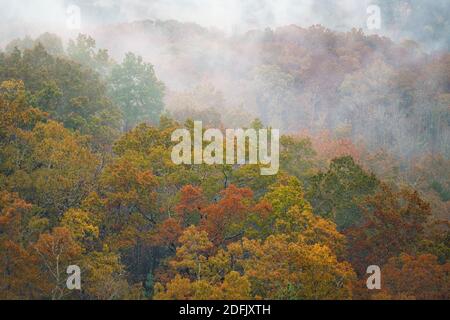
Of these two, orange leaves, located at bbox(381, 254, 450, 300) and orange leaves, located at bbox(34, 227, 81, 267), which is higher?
orange leaves, located at bbox(34, 227, 81, 267)

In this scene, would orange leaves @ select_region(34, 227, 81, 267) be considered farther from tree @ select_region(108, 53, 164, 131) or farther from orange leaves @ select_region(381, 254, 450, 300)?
tree @ select_region(108, 53, 164, 131)

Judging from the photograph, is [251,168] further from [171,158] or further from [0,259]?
[0,259]

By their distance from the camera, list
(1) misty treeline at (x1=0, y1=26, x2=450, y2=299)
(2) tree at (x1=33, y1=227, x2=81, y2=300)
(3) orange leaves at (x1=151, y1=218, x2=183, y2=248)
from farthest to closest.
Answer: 1. (3) orange leaves at (x1=151, y1=218, x2=183, y2=248)
2. (1) misty treeline at (x1=0, y1=26, x2=450, y2=299)
3. (2) tree at (x1=33, y1=227, x2=81, y2=300)

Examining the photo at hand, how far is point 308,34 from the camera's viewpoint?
95500 millimetres

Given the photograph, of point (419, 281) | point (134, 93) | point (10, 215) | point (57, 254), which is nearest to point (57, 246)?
point (57, 254)

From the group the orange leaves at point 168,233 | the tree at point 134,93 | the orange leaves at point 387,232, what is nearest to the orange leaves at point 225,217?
the orange leaves at point 168,233

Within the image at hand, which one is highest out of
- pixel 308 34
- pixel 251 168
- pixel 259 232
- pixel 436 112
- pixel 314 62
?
pixel 308 34

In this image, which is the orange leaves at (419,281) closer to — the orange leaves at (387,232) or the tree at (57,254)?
the orange leaves at (387,232)

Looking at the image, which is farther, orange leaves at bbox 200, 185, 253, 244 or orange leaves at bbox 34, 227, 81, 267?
orange leaves at bbox 200, 185, 253, 244

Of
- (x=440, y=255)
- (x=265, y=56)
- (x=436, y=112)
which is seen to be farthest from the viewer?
(x=265, y=56)

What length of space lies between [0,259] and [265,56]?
66.9 metres

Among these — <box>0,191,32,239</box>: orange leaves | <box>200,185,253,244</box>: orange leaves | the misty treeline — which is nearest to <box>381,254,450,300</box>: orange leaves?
the misty treeline

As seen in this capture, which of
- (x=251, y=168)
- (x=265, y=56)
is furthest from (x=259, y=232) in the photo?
(x=265, y=56)

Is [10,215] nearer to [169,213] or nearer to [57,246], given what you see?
[57,246]
